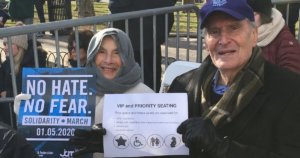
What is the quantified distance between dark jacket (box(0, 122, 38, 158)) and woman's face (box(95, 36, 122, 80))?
3.43ft

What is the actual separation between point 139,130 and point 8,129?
626 millimetres

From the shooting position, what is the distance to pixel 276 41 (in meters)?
3.21

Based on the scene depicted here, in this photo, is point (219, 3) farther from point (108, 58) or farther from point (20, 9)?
point (20, 9)

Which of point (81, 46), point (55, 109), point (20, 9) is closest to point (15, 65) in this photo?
point (81, 46)

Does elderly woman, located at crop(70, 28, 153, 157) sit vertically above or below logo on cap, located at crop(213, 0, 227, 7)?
below

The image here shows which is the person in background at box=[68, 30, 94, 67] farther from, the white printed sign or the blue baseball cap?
the blue baseball cap

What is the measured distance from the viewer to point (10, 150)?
6.44 feet

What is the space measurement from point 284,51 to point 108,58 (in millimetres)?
1175

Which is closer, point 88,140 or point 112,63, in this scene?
point 88,140

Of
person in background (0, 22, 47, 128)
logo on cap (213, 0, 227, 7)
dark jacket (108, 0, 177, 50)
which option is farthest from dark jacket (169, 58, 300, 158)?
person in background (0, 22, 47, 128)

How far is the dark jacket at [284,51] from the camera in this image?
3.09 m

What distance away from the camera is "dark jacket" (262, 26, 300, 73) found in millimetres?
3090

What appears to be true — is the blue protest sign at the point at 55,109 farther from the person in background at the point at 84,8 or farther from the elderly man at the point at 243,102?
the person in background at the point at 84,8

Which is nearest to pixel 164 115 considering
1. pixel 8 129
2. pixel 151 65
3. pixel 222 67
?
pixel 222 67
